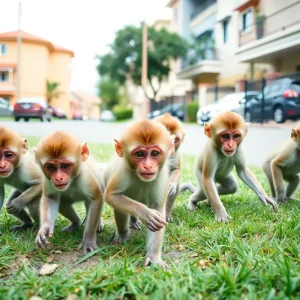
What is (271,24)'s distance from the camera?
8117 mm

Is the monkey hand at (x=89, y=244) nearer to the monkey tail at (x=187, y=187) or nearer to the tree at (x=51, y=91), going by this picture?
the monkey tail at (x=187, y=187)

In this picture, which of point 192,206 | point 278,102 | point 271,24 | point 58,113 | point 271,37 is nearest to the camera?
point 192,206

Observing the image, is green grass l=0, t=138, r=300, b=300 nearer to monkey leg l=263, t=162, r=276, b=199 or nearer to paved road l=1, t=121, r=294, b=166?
monkey leg l=263, t=162, r=276, b=199

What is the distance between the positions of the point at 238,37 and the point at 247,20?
0.98 m

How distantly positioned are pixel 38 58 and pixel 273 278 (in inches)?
227

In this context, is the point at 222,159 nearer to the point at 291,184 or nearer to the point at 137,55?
the point at 291,184

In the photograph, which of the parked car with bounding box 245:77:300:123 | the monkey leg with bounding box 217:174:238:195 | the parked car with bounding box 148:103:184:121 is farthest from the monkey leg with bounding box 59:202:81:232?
the parked car with bounding box 148:103:184:121

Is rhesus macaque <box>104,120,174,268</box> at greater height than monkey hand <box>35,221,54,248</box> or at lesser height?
greater

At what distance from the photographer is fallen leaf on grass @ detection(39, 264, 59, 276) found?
293 cm

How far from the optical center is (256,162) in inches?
372

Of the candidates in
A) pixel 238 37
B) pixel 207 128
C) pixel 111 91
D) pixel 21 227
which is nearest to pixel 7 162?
pixel 21 227

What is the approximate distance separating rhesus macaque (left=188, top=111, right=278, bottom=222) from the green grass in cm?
19

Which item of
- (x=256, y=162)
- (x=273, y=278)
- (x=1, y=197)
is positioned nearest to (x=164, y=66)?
(x=256, y=162)

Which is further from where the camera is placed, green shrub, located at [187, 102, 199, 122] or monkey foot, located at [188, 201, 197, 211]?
green shrub, located at [187, 102, 199, 122]
